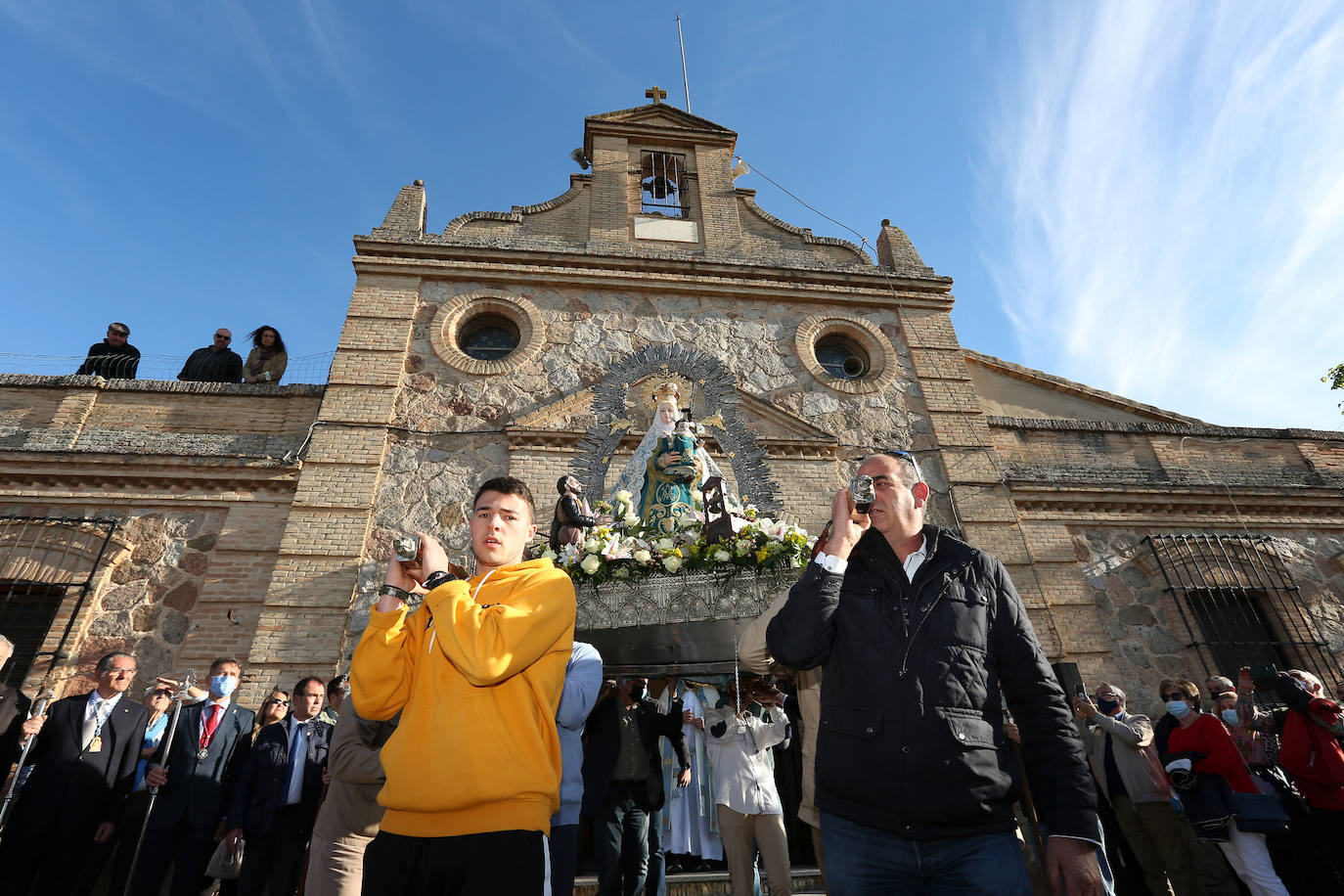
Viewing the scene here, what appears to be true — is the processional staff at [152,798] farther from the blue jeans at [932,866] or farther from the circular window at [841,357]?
the circular window at [841,357]

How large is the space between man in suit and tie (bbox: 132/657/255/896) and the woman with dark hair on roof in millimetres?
6578

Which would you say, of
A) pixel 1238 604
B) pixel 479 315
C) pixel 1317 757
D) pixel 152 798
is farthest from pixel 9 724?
pixel 1238 604

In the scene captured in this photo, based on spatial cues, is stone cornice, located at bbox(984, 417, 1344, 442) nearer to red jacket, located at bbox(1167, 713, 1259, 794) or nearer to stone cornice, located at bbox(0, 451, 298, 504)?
red jacket, located at bbox(1167, 713, 1259, 794)

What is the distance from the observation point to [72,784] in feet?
15.5

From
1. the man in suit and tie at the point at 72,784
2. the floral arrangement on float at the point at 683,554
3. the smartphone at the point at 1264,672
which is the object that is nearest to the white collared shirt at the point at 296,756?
the man in suit and tie at the point at 72,784

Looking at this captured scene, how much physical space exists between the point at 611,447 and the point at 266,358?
7275 mm

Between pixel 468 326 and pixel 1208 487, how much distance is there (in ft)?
38.9

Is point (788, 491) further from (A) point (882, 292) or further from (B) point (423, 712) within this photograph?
(B) point (423, 712)

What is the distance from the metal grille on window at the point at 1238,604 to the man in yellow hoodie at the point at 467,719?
10.2m

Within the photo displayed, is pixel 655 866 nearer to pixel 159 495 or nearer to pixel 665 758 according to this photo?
pixel 665 758

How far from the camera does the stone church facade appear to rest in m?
7.86

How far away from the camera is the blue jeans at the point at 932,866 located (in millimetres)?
1950

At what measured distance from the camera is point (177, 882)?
455 centimetres

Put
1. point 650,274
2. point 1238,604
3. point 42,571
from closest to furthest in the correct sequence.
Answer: point 42,571 < point 1238,604 < point 650,274
